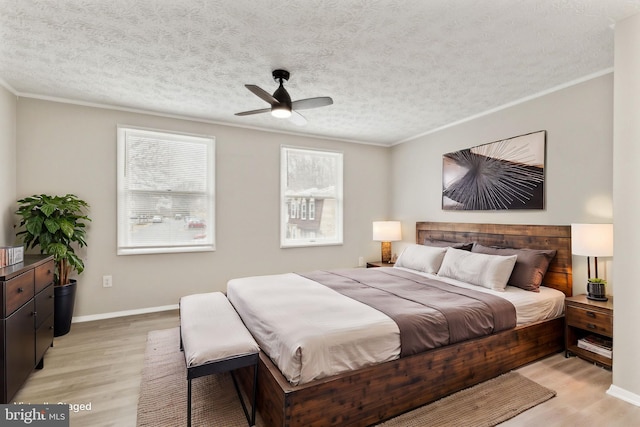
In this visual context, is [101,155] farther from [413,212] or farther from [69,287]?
[413,212]

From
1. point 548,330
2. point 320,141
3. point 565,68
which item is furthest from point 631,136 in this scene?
point 320,141

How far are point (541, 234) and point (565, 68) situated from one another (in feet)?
5.30

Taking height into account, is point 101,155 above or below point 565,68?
below

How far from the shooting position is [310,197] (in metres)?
5.01

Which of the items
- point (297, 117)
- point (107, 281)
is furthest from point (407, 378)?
point (107, 281)

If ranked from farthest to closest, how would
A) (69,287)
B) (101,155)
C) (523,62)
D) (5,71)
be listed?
(101,155) < (69,287) < (5,71) < (523,62)

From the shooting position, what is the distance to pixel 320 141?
5008mm

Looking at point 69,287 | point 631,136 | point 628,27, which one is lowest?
point 69,287

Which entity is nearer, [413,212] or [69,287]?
[69,287]

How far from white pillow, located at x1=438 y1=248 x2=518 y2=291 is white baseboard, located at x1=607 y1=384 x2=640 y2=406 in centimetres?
99

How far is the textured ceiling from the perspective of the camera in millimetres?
1959

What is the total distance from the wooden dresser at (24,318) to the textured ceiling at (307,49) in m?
1.72

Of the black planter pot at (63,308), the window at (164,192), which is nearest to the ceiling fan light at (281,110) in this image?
the window at (164,192)

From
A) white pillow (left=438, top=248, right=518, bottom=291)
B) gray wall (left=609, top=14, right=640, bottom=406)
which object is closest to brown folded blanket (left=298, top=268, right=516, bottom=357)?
white pillow (left=438, top=248, right=518, bottom=291)
